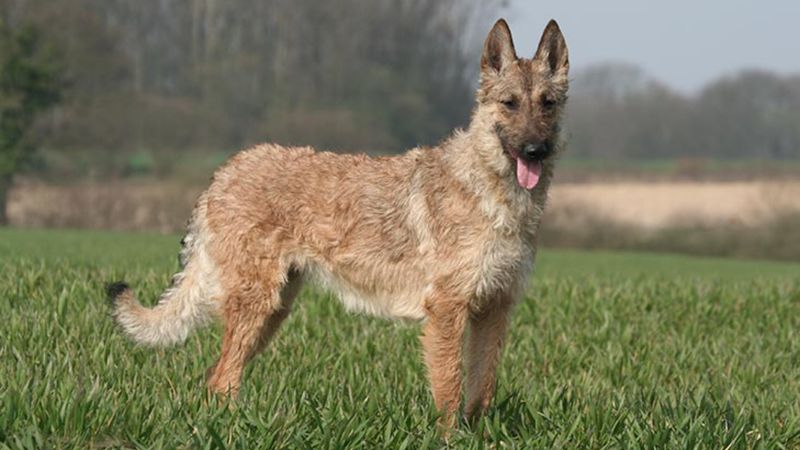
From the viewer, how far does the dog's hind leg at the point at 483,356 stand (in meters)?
6.73

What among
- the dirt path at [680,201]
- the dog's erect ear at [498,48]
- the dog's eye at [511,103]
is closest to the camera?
the dog's eye at [511,103]

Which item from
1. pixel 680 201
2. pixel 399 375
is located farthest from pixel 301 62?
pixel 399 375

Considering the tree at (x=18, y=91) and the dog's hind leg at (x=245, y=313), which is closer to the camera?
the dog's hind leg at (x=245, y=313)

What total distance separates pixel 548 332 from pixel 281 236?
14.1ft

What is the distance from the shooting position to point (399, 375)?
8.05 meters

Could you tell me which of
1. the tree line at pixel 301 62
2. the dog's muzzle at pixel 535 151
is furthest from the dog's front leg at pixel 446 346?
the tree line at pixel 301 62

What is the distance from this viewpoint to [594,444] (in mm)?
5703

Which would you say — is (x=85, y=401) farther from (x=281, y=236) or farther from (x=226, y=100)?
(x=226, y=100)

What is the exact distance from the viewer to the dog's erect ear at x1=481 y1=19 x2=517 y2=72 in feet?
21.5

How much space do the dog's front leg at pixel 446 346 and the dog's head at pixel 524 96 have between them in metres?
0.83

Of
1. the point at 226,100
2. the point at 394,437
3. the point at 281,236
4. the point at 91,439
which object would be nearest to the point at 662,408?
the point at 394,437

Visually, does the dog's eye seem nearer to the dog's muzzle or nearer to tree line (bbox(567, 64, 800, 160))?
the dog's muzzle

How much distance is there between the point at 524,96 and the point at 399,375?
2608 mm

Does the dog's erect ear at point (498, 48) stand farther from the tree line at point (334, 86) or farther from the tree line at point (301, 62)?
the tree line at point (301, 62)
